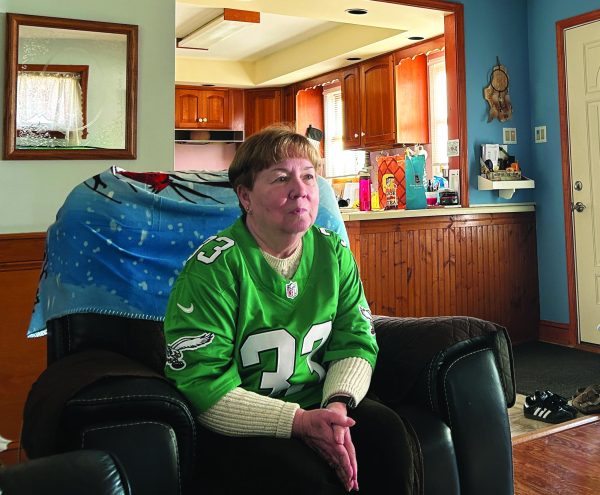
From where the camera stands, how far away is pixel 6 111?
2850 millimetres

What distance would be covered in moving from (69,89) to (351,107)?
3933mm

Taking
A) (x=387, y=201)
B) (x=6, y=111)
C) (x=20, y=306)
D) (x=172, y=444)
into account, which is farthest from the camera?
(x=387, y=201)

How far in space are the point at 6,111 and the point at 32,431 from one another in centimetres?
206

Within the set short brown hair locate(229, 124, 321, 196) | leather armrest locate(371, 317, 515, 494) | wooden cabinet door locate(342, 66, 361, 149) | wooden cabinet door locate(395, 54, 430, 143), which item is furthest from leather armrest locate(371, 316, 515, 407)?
wooden cabinet door locate(342, 66, 361, 149)

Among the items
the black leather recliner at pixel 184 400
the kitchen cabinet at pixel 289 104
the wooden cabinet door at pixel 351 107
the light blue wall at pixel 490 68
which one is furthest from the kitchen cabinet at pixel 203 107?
the black leather recliner at pixel 184 400

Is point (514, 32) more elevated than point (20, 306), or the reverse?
point (514, 32)

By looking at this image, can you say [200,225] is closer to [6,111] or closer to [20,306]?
[20,306]

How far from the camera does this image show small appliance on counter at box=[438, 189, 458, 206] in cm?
441

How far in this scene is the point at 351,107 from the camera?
652 cm

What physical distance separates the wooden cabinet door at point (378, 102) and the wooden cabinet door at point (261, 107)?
157 centimetres

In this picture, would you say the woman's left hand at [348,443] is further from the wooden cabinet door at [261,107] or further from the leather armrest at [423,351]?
the wooden cabinet door at [261,107]

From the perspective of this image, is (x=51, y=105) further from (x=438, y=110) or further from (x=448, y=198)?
(x=438, y=110)

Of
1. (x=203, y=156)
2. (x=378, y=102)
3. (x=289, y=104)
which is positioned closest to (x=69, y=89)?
(x=378, y=102)

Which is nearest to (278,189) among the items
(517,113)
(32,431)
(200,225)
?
(200,225)
